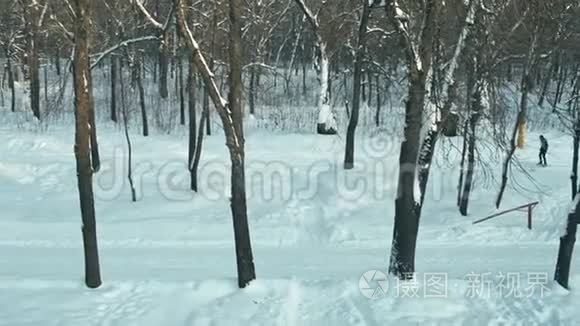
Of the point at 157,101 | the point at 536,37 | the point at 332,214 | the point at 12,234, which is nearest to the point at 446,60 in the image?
→ the point at 536,37

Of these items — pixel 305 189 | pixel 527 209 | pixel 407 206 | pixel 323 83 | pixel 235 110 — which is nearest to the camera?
pixel 235 110

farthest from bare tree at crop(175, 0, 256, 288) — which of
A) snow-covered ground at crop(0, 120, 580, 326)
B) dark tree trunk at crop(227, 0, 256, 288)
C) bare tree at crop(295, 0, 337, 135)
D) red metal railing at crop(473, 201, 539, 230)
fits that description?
bare tree at crop(295, 0, 337, 135)

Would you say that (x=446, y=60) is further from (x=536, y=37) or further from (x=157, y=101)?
(x=157, y=101)

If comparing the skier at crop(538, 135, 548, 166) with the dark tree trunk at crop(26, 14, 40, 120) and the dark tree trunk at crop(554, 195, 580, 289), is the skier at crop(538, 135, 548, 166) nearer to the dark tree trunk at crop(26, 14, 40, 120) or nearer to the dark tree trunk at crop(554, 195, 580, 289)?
the dark tree trunk at crop(554, 195, 580, 289)

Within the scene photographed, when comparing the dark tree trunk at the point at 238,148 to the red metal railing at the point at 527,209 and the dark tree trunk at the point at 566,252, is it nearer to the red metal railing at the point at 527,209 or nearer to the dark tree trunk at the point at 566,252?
the dark tree trunk at the point at 566,252

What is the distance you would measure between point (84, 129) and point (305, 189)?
1008cm

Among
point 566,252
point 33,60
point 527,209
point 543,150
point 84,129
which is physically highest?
point 33,60

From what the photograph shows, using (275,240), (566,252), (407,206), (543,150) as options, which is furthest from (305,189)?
(566,252)

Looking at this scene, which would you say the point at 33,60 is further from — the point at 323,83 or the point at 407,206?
the point at 407,206

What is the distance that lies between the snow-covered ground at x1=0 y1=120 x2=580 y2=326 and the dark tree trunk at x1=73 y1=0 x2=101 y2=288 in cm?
55

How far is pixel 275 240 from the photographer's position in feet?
48.0

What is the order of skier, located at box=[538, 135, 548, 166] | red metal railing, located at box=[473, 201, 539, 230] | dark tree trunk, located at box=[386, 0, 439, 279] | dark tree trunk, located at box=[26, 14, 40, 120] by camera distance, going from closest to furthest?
1. dark tree trunk, located at box=[386, 0, 439, 279]
2. red metal railing, located at box=[473, 201, 539, 230]
3. skier, located at box=[538, 135, 548, 166]
4. dark tree trunk, located at box=[26, 14, 40, 120]

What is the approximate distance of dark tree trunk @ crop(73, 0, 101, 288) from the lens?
818cm

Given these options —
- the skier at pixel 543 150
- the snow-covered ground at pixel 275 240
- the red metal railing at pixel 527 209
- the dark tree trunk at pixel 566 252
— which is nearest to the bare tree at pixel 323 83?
the snow-covered ground at pixel 275 240
